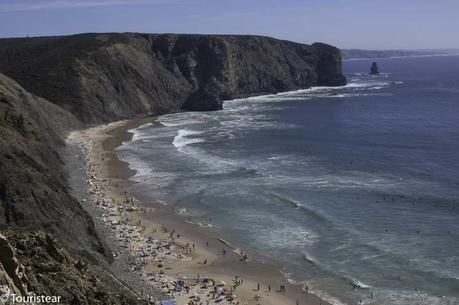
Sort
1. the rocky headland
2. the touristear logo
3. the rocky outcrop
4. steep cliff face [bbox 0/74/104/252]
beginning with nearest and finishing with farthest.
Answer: the touristear logo → the rocky outcrop → the rocky headland → steep cliff face [bbox 0/74/104/252]

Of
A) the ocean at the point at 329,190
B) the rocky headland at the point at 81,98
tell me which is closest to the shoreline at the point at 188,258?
the ocean at the point at 329,190

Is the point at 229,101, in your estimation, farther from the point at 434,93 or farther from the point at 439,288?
the point at 439,288

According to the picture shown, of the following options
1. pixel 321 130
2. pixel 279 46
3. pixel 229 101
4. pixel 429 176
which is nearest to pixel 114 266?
pixel 429 176

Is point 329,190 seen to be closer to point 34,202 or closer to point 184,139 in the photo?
point 34,202

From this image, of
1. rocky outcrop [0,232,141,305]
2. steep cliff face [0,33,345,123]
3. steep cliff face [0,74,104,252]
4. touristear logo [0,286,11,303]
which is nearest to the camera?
touristear logo [0,286,11,303]

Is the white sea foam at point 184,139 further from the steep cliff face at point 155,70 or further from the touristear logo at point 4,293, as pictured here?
the touristear logo at point 4,293

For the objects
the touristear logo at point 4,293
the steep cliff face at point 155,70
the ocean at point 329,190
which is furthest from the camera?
the steep cliff face at point 155,70

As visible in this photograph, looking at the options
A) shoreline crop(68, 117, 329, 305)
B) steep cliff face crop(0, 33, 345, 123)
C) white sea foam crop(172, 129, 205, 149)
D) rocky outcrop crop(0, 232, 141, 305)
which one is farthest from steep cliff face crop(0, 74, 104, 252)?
steep cliff face crop(0, 33, 345, 123)

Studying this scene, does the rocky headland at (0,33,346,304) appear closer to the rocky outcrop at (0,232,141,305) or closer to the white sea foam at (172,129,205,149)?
the rocky outcrop at (0,232,141,305)
